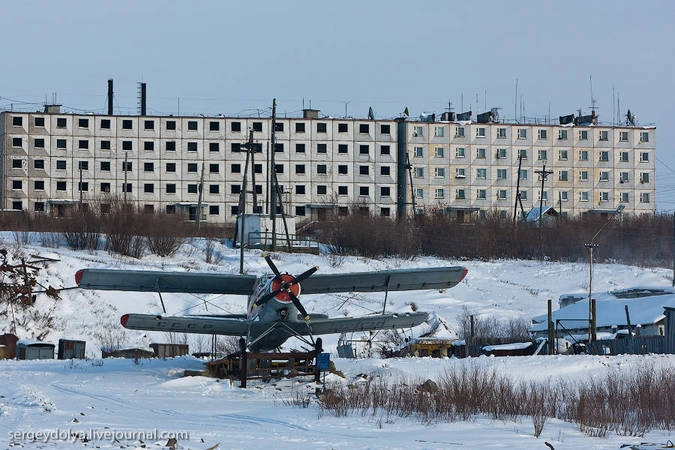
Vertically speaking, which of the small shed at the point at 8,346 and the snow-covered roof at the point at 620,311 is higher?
the snow-covered roof at the point at 620,311

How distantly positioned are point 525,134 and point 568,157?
4874 mm

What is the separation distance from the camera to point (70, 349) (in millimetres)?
39312

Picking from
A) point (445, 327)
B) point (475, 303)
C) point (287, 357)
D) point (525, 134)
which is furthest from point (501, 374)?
point (525, 134)

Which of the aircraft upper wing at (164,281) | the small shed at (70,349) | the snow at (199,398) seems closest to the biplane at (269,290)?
the aircraft upper wing at (164,281)

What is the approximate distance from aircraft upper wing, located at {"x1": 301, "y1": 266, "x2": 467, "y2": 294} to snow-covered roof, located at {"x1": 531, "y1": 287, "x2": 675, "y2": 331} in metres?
18.8

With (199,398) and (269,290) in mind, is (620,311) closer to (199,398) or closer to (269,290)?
(269,290)

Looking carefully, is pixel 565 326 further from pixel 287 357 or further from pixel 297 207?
pixel 297 207

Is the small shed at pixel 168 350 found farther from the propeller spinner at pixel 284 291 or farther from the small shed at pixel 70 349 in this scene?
the propeller spinner at pixel 284 291

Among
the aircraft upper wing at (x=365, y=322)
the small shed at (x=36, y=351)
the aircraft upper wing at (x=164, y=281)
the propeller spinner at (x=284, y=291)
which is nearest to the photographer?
the propeller spinner at (x=284, y=291)

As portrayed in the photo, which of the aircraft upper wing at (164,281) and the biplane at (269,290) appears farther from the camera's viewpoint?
the aircraft upper wing at (164,281)

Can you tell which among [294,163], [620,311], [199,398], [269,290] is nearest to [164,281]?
[269,290]

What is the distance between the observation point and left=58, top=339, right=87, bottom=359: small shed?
128ft

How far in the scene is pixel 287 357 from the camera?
87.2 feet

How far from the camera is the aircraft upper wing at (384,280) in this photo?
28266 millimetres
